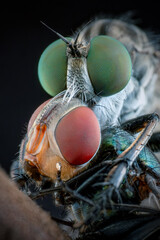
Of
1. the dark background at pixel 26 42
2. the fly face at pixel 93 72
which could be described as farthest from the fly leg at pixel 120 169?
the dark background at pixel 26 42

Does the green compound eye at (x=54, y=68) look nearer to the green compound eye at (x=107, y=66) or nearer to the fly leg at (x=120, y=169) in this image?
the green compound eye at (x=107, y=66)

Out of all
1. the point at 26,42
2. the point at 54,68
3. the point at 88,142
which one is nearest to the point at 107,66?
the point at 54,68

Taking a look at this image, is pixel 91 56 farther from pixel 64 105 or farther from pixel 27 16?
pixel 27 16

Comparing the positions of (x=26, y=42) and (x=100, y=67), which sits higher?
(x=100, y=67)

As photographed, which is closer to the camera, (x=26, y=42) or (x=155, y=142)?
(x=155, y=142)

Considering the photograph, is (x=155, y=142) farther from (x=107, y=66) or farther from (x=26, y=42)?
(x=26, y=42)

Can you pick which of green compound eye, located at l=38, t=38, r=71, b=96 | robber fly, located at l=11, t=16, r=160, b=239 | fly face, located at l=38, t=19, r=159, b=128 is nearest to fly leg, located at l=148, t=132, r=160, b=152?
robber fly, located at l=11, t=16, r=160, b=239

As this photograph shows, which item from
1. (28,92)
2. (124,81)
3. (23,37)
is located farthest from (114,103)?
(23,37)
